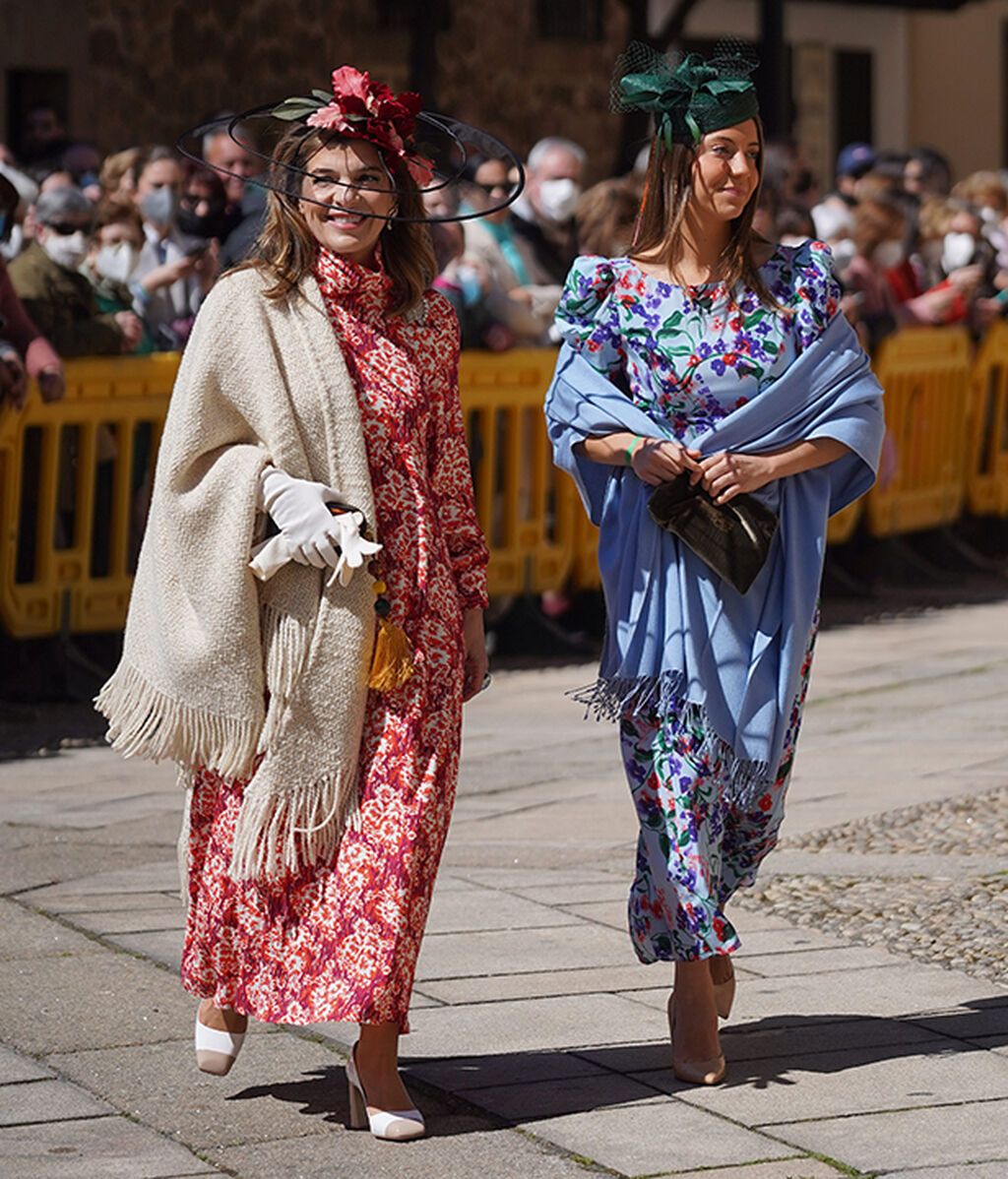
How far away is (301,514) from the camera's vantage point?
14.0ft

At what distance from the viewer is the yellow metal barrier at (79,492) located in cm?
864

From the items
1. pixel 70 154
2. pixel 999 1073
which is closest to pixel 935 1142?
pixel 999 1073

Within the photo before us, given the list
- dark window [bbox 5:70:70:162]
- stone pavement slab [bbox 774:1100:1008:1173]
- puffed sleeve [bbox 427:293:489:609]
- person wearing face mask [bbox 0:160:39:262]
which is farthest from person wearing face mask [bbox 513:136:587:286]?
dark window [bbox 5:70:70:162]

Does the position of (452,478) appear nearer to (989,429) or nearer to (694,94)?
(694,94)

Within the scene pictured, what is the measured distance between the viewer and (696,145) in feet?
15.5

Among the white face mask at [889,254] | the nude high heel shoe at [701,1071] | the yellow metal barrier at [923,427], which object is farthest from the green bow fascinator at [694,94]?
the white face mask at [889,254]

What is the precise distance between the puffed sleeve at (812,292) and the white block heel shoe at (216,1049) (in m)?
1.62

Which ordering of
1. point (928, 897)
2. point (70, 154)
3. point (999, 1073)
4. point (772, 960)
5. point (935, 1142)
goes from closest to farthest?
point (935, 1142), point (999, 1073), point (772, 960), point (928, 897), point (70, 154)

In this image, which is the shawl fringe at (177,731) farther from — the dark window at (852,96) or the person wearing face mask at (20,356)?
the dark window at (852,96)

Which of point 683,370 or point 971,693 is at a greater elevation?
point 683,370

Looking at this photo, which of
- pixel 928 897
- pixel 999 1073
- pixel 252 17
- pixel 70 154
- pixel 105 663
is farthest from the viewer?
pixel 252 17

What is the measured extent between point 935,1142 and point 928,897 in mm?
1790

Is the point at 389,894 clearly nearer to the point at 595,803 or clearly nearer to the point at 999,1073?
the point at 999,1073

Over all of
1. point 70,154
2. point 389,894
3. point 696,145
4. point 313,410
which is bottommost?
point 389,894
